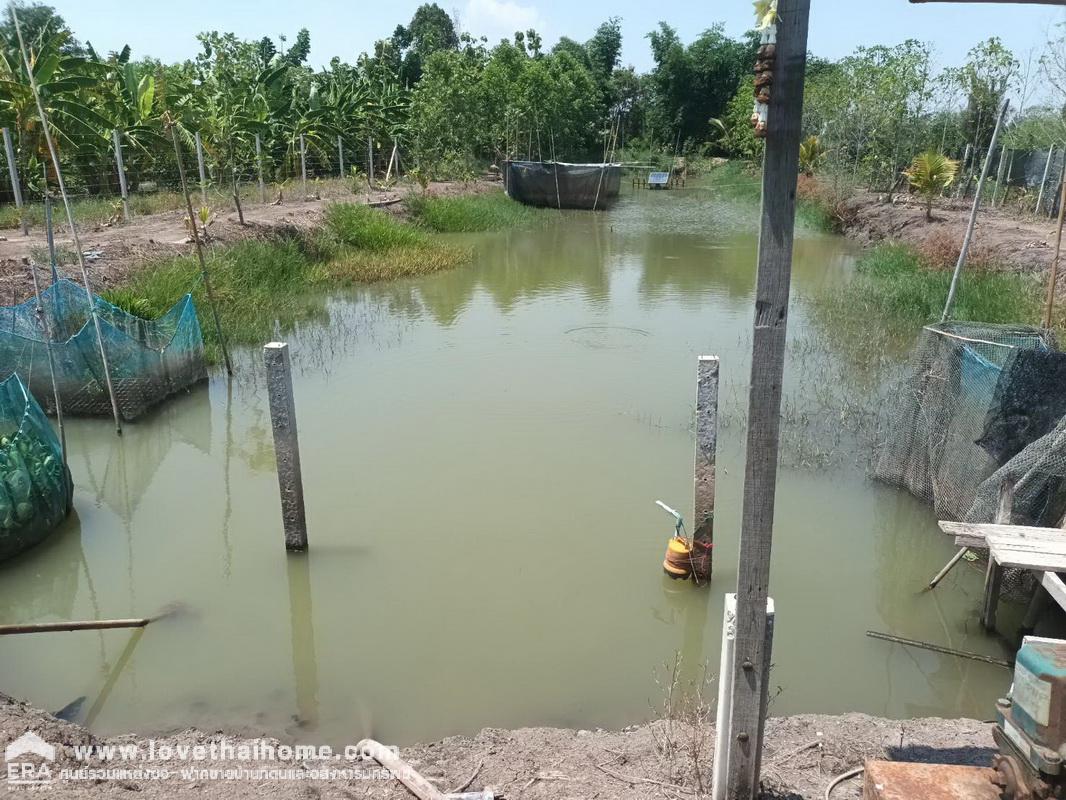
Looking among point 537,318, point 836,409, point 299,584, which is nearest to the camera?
point 299,584

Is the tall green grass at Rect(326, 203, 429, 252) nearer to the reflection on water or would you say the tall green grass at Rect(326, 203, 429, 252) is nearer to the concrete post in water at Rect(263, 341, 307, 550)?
the reflection on water

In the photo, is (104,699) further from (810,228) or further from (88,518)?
(810,228)

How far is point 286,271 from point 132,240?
252 cm

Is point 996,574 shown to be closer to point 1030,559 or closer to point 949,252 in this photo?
point 1030,559

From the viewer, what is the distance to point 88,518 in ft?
21.4

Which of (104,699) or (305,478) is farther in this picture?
(305,478)

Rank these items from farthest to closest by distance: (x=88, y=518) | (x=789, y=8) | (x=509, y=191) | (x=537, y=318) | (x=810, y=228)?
(x=509, y=191) < (x=810, y=228) < (x=537, y=318) < (x=88, y=518) < (x=789, y=8)

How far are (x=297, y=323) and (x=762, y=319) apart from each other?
10.5m

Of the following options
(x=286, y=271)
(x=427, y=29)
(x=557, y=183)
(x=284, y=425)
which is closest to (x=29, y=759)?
(x=284, y=425)

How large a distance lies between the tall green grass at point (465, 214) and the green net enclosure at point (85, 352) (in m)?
13.1

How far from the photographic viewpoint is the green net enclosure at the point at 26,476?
5.56 metres

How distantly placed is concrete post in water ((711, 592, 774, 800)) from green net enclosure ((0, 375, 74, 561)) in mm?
5080

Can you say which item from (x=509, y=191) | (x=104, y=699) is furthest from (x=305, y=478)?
(x=509, y=191)

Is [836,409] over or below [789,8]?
below
